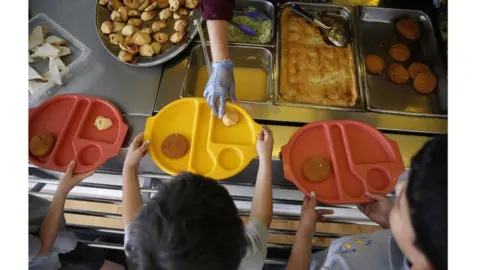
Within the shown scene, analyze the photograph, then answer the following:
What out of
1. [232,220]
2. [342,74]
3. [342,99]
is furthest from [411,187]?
[342,74]

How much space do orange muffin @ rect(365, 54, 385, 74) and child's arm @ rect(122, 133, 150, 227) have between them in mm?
904

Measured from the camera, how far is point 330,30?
58.4 inches

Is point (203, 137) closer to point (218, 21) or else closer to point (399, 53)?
point (218, 21)

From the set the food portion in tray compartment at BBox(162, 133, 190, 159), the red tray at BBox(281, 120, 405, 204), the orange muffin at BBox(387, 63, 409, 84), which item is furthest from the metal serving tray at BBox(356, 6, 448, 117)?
the food portion in tray compartment at BBox(162, 133, 190, 159)

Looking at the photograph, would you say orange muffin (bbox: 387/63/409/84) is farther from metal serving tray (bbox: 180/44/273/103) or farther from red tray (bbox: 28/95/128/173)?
red tray (bbox: 28/95/128/173)

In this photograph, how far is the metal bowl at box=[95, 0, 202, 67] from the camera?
1.31m

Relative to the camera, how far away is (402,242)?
28.9 inches

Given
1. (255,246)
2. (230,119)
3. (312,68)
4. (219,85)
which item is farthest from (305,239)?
(312,68)

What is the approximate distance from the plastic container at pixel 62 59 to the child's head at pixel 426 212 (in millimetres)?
1190

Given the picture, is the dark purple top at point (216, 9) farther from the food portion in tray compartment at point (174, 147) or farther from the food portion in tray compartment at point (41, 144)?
the food portion in tray compartment at point (41, 144)

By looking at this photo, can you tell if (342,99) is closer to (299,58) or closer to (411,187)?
(299,58)

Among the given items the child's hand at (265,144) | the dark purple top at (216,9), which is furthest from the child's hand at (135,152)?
the dark purple top at (216,9)

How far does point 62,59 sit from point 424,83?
4.55 feet

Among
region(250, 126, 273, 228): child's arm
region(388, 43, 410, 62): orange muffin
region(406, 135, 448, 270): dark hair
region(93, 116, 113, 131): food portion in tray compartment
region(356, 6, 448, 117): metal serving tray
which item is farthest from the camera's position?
region(388, 43, 410, 62): orange muffin
